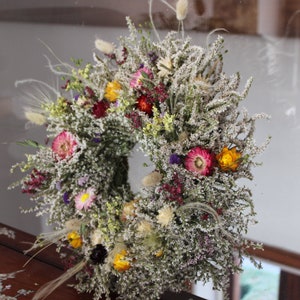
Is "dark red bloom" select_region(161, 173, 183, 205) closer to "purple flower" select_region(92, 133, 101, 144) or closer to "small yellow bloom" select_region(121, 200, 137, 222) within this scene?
"small yellow bloom" select_region(121, 200, 137, 222)

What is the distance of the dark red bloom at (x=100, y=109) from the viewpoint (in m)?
1.04

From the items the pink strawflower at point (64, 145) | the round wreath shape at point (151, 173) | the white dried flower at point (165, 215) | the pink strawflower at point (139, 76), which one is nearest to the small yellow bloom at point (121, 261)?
the round wreath shape at point (151, 173)

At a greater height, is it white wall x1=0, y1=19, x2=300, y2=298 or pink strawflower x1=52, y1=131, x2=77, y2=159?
white wall x1=0, y1=19, x2=300, y2=298

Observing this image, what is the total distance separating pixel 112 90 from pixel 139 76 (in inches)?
2.9

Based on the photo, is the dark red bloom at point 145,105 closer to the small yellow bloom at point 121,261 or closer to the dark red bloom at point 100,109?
the dark red bloom at point 100,109

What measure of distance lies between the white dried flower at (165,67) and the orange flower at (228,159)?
0.59 ft

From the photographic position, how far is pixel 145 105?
38.3 inches

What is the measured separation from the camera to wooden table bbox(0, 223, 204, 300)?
1086 millimetres

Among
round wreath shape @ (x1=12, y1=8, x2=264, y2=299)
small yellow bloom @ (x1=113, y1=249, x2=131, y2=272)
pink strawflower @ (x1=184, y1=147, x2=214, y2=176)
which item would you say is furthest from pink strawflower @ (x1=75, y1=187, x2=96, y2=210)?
pink strawflower @ (x1=184, y1=147, x2=214, y2=176)

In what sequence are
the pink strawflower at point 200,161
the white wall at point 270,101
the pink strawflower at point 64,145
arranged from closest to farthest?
the pink strawflower at point 200,161 → the pink strawflower at point 64,145 → the white wall at point 270,101

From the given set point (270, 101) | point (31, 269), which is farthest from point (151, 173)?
point (270, 101)

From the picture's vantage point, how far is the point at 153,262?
94cm

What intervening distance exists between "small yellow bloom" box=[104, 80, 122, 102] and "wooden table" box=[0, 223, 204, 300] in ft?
1.38

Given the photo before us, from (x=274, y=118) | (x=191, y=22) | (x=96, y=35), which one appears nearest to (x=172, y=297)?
(x=274, y=118)
